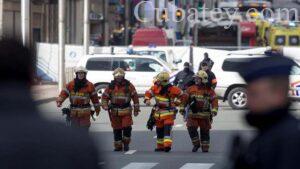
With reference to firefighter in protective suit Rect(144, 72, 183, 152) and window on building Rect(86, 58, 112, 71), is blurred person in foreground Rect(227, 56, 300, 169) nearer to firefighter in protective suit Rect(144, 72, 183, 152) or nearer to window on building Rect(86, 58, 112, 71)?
firefighter in protective suit Rect(144, 72, 183, 152)

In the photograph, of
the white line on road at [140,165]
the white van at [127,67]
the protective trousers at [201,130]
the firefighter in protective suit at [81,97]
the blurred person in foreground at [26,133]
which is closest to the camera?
the blurred person in foreground at [26,133]

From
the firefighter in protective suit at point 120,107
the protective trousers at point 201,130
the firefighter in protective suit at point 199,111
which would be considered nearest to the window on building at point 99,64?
the firefighter in protective suit at point 120,107

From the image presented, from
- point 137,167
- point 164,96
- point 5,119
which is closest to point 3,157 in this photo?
point 5,119

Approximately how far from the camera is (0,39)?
4109mm

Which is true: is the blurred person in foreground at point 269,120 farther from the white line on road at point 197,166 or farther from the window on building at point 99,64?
the window on building at point 99,64

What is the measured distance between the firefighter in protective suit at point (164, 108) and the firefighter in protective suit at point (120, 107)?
1.63 ft

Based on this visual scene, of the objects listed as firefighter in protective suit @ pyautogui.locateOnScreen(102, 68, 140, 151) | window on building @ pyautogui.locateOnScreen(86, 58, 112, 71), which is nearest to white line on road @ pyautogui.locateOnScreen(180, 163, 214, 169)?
firefighter in protective suit @ pyautogui.locateOnScreen(102, 68, 140, 151)

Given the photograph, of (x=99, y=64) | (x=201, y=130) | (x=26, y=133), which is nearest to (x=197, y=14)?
(x=99, y=64)

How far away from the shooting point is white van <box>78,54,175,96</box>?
104 ft

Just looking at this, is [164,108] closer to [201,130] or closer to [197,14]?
[201,130]

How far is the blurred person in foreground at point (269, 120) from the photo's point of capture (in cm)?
459

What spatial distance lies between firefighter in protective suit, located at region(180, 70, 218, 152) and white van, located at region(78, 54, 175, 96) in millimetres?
13245

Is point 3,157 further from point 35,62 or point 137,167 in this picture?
point 137,167

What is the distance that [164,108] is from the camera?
18.2 meters
